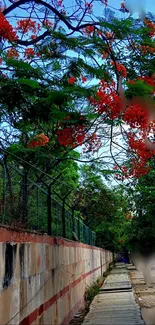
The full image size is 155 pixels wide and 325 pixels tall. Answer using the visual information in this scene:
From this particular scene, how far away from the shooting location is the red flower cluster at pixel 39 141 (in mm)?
10273

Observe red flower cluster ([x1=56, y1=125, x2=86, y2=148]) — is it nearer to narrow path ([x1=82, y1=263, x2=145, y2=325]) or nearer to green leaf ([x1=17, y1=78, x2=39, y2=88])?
green leaf ([x1=17, y1=78, x2=39, y2=88])

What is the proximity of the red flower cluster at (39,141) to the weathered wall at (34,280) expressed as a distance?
2.41 m

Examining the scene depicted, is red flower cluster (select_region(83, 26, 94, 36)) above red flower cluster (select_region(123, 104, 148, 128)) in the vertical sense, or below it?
above

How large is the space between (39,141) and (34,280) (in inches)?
178

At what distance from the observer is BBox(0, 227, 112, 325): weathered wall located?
16.2 feet

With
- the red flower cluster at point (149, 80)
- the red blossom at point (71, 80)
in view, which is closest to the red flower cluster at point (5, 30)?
the red blossom at point (71, 80)

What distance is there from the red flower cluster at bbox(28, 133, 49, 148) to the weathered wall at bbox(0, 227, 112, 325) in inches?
94.9

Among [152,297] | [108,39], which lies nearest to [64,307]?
[108,39]

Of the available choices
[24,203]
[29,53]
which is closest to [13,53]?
[29,53]

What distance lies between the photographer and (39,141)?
34.1ft

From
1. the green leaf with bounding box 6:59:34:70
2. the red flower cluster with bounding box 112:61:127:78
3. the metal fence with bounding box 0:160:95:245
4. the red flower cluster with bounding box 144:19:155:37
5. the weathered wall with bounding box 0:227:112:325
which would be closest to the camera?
the weathered wall with bounding box 0:227:112:325

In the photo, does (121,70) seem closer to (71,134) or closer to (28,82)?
(71,134)

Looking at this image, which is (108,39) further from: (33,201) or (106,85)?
(33,201)

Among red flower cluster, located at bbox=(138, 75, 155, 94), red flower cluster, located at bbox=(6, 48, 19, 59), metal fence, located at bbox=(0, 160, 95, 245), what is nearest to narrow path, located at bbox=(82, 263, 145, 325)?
metal fence, located at bbox=(0, 160, 95, 245)
